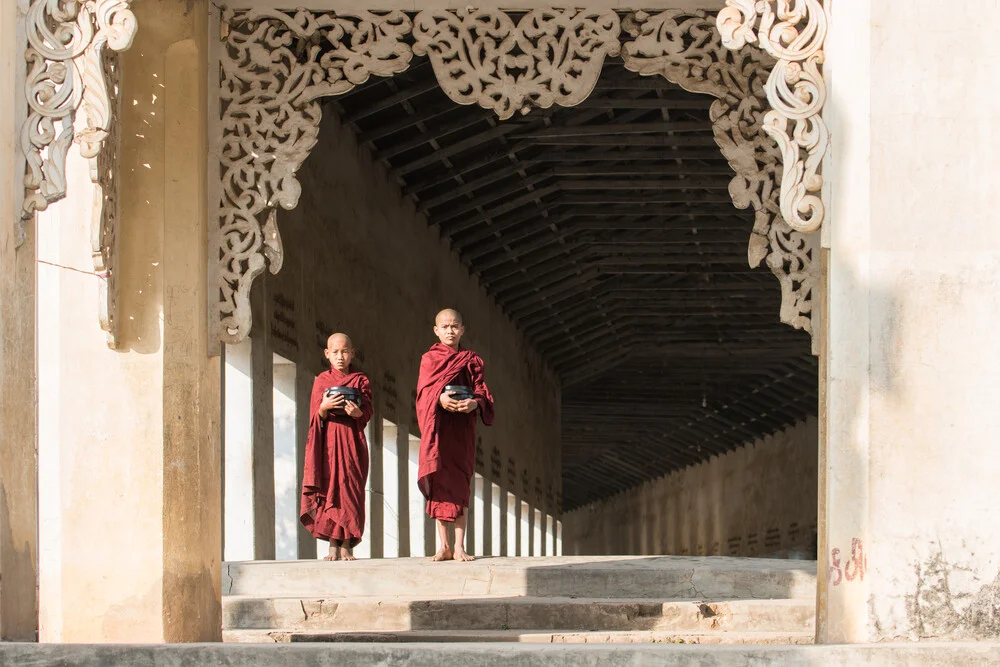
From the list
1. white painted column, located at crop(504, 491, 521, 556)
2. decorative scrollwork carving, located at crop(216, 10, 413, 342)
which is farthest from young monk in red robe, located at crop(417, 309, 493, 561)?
white painted column, located at crop(504, 491, 521, 556)

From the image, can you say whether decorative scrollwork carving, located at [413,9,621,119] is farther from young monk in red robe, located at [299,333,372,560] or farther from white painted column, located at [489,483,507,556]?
white painted column, located at [489,483,507,556]

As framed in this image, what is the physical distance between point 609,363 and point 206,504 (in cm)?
2279

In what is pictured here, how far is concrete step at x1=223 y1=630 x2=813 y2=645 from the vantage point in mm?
8914

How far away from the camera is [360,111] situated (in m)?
17.8

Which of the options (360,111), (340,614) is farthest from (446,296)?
(340,614)

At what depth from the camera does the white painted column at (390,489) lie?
65.9 feet

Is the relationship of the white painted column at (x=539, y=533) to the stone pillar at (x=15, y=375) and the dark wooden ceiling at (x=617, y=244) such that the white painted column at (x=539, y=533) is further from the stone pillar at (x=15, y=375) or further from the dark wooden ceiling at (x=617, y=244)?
the stone pillar at (x=15, y=375)

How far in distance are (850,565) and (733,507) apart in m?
27.4

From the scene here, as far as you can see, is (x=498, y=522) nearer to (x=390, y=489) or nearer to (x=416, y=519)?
(x=416, y=519)

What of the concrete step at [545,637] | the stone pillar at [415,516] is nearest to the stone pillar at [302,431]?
the stone pillar at [415,516]

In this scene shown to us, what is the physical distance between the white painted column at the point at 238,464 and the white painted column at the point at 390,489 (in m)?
4.50

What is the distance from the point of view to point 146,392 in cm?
845

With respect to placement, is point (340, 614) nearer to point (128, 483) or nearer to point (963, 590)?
point (128, 483)

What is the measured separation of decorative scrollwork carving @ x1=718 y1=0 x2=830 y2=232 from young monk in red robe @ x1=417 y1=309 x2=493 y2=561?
14.6 ft
